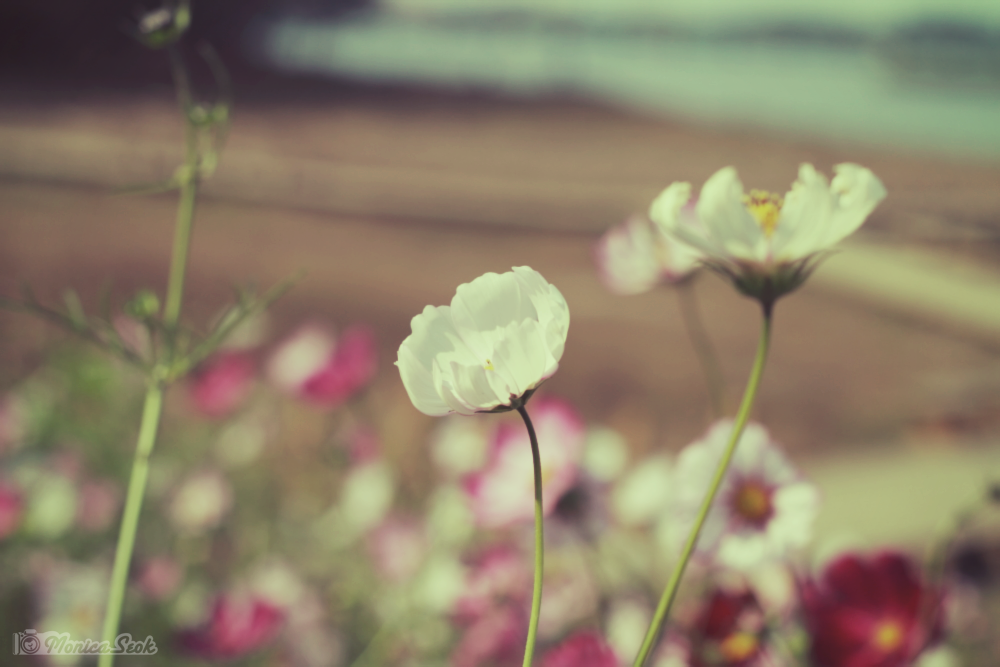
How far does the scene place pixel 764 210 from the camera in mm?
285

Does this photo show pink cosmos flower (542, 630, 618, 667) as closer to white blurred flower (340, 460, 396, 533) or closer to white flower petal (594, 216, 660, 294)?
white flower petal (594, 216, 660, 294)

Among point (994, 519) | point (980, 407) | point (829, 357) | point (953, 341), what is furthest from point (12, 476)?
point (953, 341)

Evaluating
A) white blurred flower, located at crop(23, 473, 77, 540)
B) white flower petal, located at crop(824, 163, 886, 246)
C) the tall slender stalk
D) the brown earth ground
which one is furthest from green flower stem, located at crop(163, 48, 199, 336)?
the brown earth ground

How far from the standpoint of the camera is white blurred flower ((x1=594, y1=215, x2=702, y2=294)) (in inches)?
20.9

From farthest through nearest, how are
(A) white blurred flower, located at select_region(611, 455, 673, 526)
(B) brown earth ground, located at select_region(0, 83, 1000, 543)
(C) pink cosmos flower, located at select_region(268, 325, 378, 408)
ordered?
(B) brown earth ground, located at select_region(0, 83, 1000, 543) < (C) pink cosmos flower, located at select_region(268, 325, 378, 408) < (A) white blurred flower, located at select_region(611, 455, 673, 526)

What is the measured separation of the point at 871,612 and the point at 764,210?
0.23 metres

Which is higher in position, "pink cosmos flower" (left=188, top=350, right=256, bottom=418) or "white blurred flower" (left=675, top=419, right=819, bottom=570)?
"pink cosmos flower" (left=188, top=350, right=256, bottom=418)

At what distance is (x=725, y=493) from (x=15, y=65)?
21.9 ft

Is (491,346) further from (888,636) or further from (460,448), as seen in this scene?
(460,448)

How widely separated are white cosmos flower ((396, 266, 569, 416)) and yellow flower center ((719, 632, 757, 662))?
224 mm

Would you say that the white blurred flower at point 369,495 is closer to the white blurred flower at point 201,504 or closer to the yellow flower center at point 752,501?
the white blurred flower at point 201,504

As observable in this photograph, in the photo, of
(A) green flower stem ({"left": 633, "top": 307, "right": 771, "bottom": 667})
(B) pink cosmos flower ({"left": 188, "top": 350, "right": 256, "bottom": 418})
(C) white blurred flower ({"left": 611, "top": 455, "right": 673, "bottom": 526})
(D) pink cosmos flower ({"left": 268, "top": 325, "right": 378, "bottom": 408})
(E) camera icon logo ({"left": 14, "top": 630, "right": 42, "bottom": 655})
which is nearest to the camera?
(A) green flower stem ({"left": 633, "top": 307, "right": 771, "bottom": 667})

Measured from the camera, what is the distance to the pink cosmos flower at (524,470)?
1.58 feet

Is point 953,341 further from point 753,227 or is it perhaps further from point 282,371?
point 753,227
